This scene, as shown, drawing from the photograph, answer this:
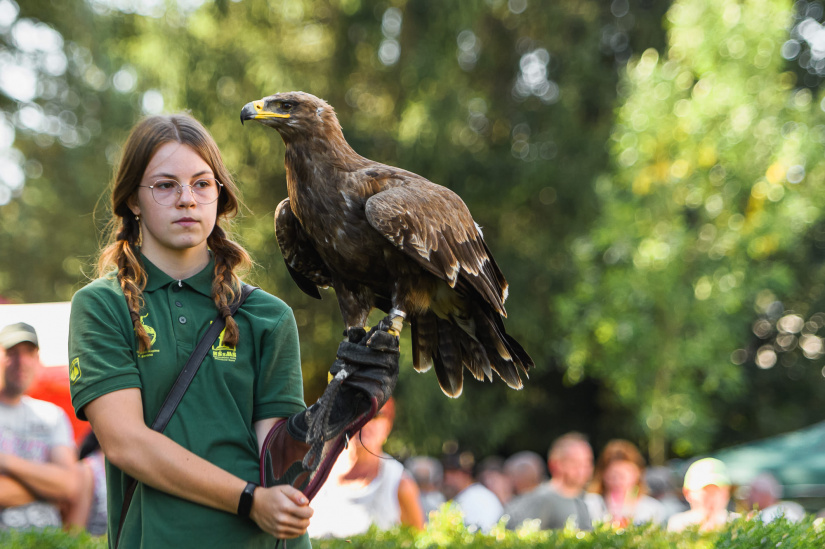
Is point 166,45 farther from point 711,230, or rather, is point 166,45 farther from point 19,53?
point 711,230

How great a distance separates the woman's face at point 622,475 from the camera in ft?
21.7

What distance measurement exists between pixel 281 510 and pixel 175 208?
870mm

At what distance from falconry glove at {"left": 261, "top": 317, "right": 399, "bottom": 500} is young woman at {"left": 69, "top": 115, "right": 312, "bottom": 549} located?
0.06m

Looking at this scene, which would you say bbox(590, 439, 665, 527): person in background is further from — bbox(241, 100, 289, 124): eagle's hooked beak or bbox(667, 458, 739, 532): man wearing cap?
bbox(241, 100, 289, 124): eagle's hooked beak

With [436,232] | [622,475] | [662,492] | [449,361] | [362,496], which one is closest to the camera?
[436,232]

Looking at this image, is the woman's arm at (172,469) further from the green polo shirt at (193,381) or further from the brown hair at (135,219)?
the brown hair at (135,219)

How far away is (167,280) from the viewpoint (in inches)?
87.4

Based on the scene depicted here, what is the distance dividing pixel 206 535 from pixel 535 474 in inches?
226

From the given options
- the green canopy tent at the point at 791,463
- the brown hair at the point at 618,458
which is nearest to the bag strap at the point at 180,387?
the brown hair at the point at 618,458

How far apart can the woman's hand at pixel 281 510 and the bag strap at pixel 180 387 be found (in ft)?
1.01

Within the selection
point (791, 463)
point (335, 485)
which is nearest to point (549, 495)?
point (335, 485)

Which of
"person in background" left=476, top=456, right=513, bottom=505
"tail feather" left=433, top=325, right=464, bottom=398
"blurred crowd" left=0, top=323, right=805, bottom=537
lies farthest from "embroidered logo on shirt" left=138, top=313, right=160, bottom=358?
"person in background" left=476, top=456, right=513, bottom=505

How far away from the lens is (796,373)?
752 inches

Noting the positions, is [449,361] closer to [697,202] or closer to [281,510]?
[281,510]
